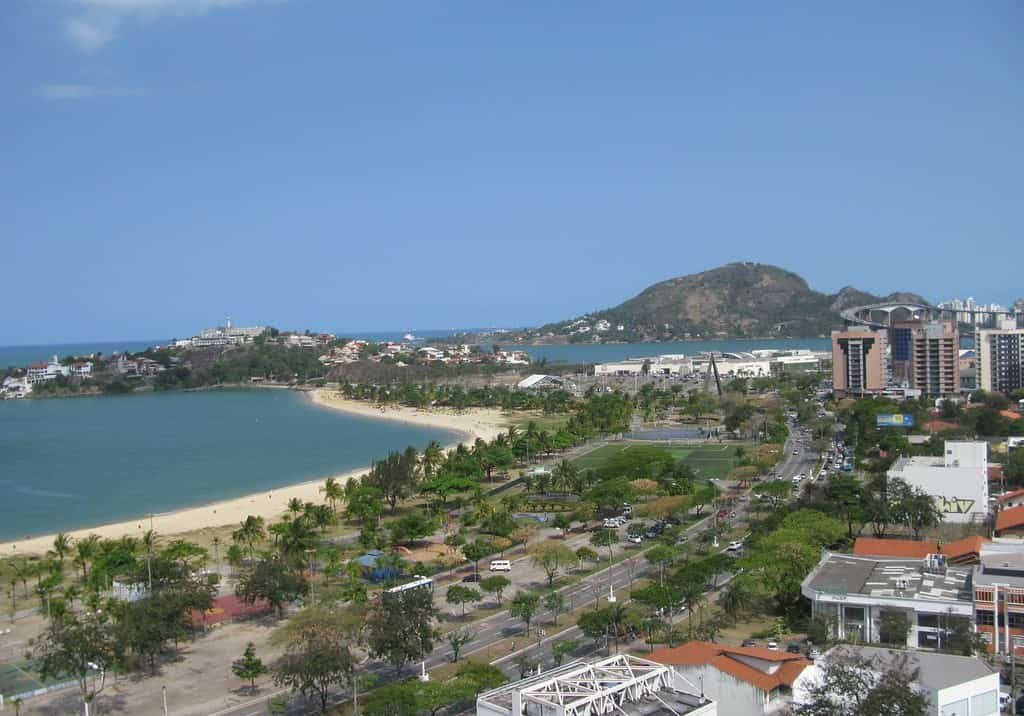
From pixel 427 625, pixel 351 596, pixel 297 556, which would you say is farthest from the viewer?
pixel 297 556

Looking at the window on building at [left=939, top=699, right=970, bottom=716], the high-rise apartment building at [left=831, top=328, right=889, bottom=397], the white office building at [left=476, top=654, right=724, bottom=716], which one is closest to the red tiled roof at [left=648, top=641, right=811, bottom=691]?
the window on building at [left=939, top=699, right=970, bottom=716]

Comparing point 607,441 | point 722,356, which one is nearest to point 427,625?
point 607,441

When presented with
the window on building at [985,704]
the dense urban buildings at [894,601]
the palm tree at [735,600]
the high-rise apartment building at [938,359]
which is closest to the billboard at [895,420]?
the high-rise apartment building at [938,359]

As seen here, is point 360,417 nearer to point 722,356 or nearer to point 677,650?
point 722,356

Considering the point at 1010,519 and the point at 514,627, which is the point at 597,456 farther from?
the point at 514,627

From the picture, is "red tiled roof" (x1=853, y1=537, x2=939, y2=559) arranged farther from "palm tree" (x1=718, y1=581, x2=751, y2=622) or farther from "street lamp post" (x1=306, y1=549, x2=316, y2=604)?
"street lamp post" (x1=306, y1=549, x2=316, y2=604)
